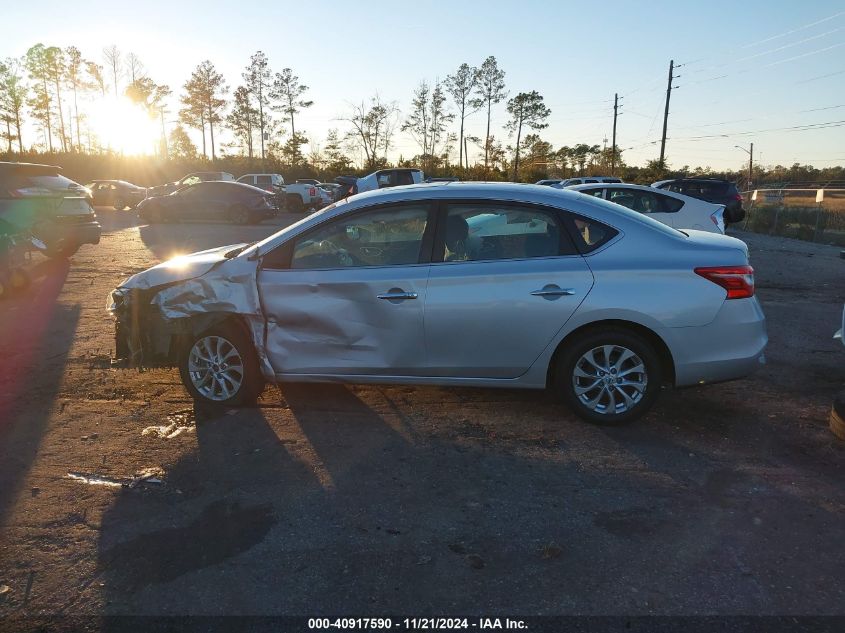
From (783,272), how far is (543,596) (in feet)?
38.3

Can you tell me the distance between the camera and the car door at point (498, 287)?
14.3 ft

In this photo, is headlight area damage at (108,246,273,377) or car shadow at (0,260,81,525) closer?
car shadow at (0,260,81,525)

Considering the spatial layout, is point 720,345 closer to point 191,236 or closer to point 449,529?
point 449,529

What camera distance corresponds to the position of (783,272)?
12297 mm

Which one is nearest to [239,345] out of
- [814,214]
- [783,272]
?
[783,272]

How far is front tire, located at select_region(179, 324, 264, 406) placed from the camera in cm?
483

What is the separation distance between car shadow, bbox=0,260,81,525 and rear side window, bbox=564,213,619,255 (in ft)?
12.6

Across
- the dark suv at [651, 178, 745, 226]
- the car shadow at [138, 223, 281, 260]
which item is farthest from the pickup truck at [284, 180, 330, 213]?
the dark suv at [651, 178, 745, 226]

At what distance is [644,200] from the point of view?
41.5ft

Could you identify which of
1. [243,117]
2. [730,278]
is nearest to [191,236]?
[730,278]

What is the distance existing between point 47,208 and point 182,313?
777cm

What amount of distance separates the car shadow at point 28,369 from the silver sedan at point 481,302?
1.27 m

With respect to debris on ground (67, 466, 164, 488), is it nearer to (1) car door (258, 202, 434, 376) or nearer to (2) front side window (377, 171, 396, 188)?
(1) car door (258, 202, 434, 376)

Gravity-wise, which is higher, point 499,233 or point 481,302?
point 499,233
